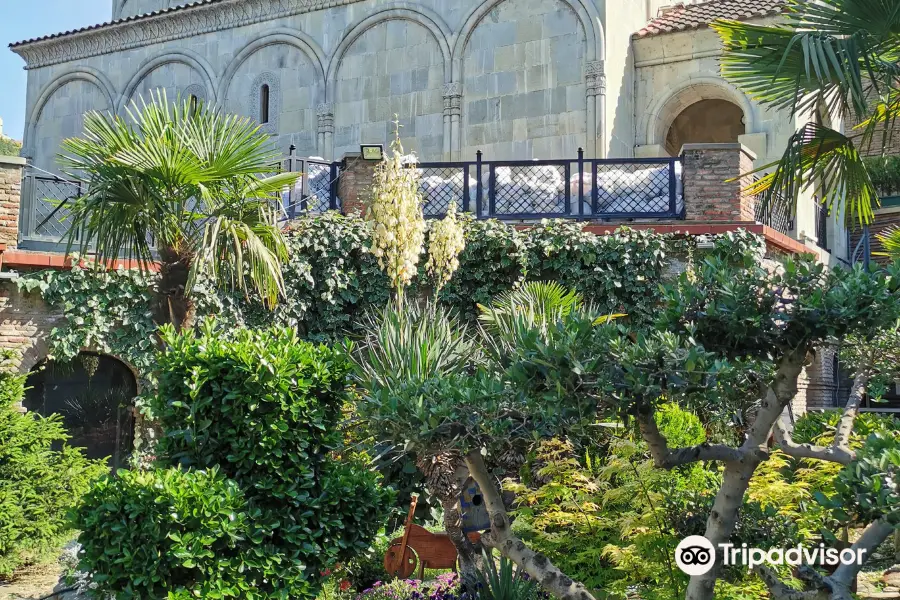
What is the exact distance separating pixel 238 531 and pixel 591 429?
3.82m

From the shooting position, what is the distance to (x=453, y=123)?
17.7 meters

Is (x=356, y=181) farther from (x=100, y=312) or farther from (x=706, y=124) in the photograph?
(x=706, y=124)

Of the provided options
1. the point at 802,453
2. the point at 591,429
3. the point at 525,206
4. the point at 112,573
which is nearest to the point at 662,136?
the point at 525,206

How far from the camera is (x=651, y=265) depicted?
492 inches

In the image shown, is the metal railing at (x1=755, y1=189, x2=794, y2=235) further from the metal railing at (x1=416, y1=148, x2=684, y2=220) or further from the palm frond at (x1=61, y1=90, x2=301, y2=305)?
the palm frond at (x1=61, y1=90, x2=301, y2=305)

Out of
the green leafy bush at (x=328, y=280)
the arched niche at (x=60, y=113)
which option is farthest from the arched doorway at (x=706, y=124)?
the arched niche at (x=60, y=113)

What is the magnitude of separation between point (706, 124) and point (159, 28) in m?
13.0

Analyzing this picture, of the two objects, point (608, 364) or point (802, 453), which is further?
point (802, 453)

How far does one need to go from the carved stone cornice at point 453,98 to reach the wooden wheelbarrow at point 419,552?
34.1 ft

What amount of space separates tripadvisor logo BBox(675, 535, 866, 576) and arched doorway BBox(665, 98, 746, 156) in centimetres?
1634

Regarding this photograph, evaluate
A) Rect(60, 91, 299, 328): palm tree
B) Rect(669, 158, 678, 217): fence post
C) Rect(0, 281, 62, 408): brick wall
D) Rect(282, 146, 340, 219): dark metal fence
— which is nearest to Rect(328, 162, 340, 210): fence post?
Rect(282, 146, 340, 219): dark metal fence

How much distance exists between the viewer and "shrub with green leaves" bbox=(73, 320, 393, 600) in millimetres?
6375

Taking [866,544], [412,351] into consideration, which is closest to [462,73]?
[412,351]

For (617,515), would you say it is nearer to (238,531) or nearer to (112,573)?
(238,531)
